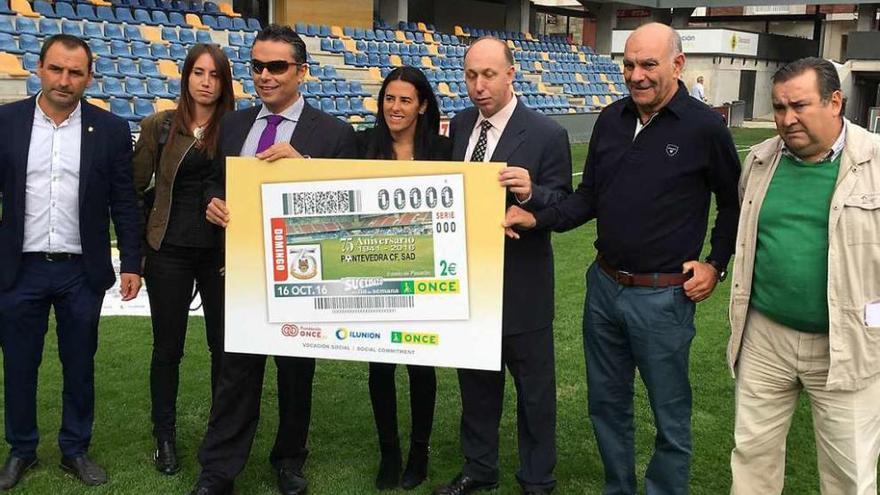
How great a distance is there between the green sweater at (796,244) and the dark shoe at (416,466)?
5.46ft

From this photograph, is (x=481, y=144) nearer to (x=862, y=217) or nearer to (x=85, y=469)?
(x=862, y=217)

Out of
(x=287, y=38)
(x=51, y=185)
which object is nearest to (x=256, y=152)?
(x=287, y=38)

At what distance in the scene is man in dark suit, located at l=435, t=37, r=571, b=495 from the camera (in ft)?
9.85

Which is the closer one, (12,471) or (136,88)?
(12,471)

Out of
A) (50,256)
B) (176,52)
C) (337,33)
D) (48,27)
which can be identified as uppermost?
(337,33)

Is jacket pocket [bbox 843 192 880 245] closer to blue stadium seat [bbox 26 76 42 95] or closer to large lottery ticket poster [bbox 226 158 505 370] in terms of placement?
large lottery ticket poster [bbox 226 158 505 370]

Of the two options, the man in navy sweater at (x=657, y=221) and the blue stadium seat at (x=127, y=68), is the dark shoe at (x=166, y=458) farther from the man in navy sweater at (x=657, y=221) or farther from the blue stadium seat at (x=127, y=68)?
the blue stadium seat at (x=127, y=68)

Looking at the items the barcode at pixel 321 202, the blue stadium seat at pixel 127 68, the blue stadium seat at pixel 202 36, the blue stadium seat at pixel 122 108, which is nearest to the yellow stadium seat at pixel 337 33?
the blue stadium seat at pixel 202 36

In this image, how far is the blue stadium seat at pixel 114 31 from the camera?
1446 centimetres

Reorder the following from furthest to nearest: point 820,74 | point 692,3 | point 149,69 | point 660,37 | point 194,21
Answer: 1. point 692,3
2. point 194,21
3. point 149,69
4. point 660,37
5. point 820,74

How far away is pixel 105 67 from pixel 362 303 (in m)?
12.0

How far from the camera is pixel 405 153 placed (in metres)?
3.23

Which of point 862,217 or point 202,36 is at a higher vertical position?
point 202,36

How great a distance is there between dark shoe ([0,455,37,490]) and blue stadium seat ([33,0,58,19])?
1251cm
